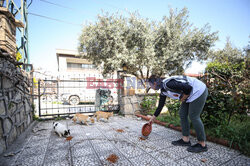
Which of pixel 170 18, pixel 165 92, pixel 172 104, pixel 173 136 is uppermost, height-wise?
pixel 170 18

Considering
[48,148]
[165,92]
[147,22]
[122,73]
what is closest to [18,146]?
[48,148]

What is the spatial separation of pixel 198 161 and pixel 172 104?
2505 millimetres

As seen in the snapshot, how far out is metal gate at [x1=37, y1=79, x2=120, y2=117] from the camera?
4817mm

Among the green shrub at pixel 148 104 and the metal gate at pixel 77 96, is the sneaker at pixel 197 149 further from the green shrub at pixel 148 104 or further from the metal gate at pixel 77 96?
the metal gate at pixel 77 96

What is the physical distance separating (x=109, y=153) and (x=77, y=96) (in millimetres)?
6779

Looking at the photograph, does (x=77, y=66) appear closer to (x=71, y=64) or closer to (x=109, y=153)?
(x=71, y=64)

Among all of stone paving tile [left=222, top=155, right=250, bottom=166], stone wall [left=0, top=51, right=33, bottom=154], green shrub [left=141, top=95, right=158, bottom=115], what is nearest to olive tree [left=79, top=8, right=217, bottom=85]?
green shrub [left=141, top=95, right=158, bottom=115]

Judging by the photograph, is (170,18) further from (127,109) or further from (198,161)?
(198,161)

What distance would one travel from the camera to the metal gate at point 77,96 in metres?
4.82

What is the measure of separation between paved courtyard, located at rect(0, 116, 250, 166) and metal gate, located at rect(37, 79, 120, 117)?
75.2 inches

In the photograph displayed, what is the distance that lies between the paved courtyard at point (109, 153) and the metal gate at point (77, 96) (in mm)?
Result: 1911

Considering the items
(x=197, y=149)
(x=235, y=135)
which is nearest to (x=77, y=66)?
(x=197, y=149)

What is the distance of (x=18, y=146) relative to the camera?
7.91 feet

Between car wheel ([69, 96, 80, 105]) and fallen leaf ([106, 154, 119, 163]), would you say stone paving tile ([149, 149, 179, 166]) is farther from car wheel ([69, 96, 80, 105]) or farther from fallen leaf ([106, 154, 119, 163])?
car wheel ([69, 96, 80, 105])
